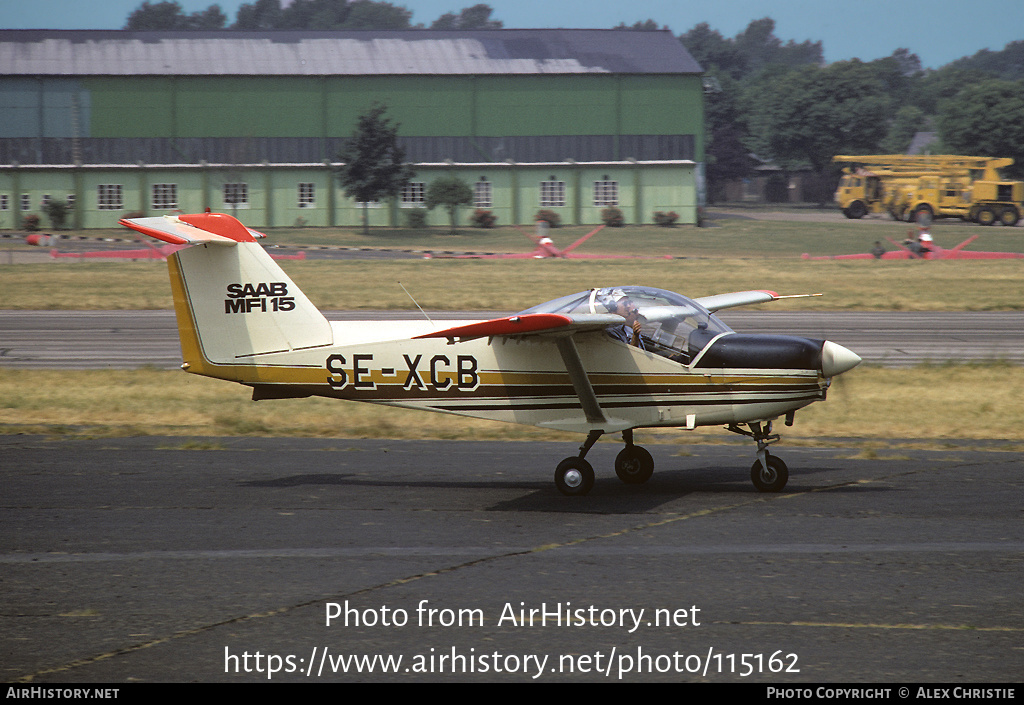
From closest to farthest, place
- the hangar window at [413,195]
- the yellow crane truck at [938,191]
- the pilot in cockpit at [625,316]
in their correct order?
the pilot in cockpit at [625,316] < the yellow crane truck at [938,191] < the hangar window at [413,195]

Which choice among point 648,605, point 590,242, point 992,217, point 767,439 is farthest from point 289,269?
point 992,217

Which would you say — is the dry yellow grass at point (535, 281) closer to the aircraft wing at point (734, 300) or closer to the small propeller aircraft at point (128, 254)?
the small propeller aircraft at point (128, 254)

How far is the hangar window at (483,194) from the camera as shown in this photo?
72250 millimetres

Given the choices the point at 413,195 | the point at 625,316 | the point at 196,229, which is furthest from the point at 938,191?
the point at 196,229

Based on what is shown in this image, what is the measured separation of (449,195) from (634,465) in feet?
188

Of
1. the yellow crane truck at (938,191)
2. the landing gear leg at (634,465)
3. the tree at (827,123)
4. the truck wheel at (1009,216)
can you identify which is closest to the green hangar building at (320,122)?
the yellow crane truck at (938,191)

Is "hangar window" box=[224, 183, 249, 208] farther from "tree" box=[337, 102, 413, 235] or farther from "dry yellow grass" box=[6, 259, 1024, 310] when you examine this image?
"dry yellow grass" box=[6, 259, 1024, 310]

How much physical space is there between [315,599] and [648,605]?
104 inches

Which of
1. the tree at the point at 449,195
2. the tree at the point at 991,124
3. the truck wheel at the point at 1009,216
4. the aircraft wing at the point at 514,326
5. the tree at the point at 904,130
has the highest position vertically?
the tree at the point at 904,130

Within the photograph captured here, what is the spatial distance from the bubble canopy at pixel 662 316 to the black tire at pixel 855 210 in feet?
221

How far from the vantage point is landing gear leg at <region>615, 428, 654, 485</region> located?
41.9ft

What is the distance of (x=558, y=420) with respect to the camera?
12.3m

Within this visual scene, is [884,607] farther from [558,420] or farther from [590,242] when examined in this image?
[590,242]

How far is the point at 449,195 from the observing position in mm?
68625
